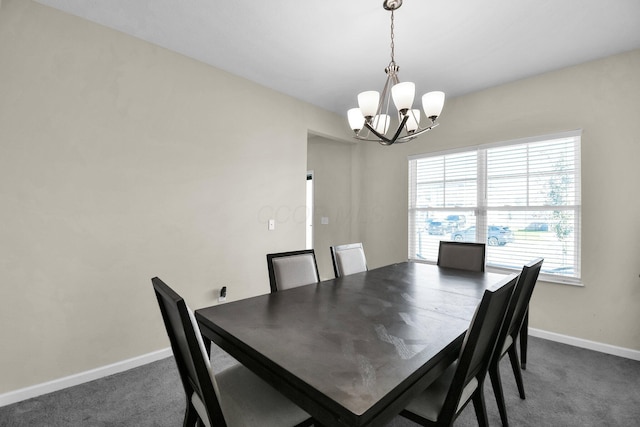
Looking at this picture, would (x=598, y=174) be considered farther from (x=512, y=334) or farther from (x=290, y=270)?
(x=290, y=270)

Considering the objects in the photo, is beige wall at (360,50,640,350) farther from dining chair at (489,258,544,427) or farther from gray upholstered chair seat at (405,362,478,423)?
gray upholstered chair seat at (405,362,478,423)

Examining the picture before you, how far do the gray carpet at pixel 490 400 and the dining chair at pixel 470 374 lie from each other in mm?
546

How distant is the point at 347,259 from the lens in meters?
2.53

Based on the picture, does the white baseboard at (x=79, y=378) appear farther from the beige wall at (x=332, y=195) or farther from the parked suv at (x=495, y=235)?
the parked suv at (x=495, y=235)

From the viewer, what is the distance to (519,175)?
3090 millimetres

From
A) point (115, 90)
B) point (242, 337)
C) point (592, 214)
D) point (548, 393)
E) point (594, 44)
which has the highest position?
point (594, 44)

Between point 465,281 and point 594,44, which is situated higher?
point 594,44

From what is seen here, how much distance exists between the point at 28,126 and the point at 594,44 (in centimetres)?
438

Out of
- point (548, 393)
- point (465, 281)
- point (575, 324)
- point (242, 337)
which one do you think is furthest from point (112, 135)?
point (575, 324)

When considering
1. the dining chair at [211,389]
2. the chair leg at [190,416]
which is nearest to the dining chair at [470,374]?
the dining chair at [211,389]

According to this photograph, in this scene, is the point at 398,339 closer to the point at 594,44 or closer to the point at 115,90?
the point at 115,90

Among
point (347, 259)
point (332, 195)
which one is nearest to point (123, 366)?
point (347, 259)

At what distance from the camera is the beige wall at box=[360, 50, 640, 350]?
251 centimetres

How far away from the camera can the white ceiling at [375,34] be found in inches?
78.6
